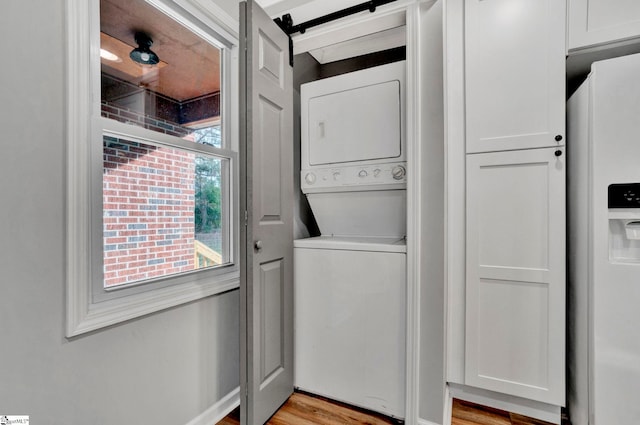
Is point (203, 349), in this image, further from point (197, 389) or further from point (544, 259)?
point (544, 259)

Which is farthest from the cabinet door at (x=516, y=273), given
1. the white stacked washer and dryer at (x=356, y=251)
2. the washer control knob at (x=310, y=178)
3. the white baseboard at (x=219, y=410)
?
the white baseboard at (x=219, y=410)

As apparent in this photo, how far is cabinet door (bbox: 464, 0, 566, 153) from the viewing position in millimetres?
1516

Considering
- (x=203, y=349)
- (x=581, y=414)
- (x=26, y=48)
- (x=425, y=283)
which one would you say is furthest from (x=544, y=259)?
(x=26, y=48)

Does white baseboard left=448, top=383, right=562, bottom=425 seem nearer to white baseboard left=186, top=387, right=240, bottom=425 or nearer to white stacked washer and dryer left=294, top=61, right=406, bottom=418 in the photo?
white stacked washer and dryer left=294, top=61, right=406, bottom=418

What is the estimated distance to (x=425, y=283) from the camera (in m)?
1.51

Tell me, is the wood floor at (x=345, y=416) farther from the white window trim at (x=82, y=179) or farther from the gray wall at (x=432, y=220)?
the white window trim at (x=82, y=179)

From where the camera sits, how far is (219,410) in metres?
1.63

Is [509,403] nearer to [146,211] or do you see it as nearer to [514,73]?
[514,73]

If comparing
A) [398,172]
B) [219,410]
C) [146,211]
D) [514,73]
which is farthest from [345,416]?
[514,73]

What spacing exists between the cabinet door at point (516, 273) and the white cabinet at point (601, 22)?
21.3 inches

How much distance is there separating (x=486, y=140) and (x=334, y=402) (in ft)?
5.76

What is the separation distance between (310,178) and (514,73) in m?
1.28

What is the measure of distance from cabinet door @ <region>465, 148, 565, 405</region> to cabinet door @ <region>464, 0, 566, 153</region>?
0.11 meters

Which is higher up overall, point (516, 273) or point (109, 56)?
point (109, 56)
